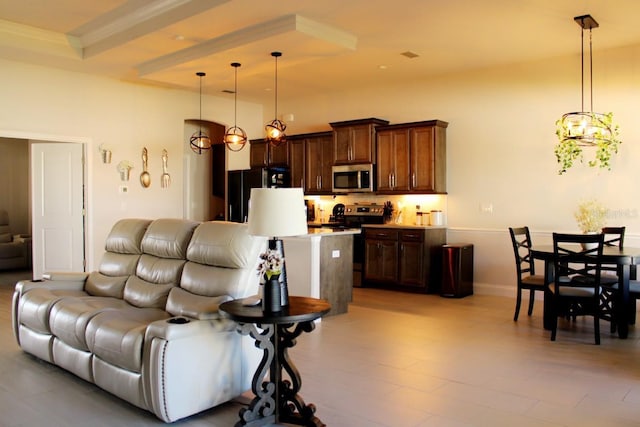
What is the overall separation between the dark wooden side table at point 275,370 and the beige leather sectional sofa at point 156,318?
31 centimetres

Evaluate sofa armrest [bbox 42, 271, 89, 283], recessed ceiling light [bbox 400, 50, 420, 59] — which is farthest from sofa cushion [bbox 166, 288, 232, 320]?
recessed ceiling light [bbox 400, 50, 420, 59]

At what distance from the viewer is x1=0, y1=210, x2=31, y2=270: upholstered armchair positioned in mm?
9359

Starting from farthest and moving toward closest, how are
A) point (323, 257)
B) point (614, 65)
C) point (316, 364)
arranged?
point (614, 65), point (323, 257), point (316, 364)

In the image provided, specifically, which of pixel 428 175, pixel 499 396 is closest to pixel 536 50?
pixel 428 175

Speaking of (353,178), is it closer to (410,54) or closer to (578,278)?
(410,54)

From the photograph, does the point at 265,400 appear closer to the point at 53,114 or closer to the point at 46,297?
the point at 46,297

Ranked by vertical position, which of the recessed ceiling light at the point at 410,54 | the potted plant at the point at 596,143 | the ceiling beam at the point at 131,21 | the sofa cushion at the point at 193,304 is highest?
the ceiling beam at the point at 131,21

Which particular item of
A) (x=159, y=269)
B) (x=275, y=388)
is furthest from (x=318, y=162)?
(x=275, y=388)

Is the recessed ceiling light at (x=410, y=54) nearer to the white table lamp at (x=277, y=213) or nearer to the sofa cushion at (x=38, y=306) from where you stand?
the white table lamp at (x=277, y=213)

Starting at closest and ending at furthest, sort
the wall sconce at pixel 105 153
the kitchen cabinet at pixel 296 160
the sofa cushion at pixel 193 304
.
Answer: the sofa cushion at pixel 193 304, the wall sconce at pixel 105 153, the kitchen cabinet at pixel 296 160

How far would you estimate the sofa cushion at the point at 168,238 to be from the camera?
3.91 meters

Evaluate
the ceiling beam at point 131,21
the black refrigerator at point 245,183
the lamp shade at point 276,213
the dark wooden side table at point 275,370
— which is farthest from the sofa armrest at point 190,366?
the black refrigerator at point 245,183

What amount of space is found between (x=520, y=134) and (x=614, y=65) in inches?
51.5

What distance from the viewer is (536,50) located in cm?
632
